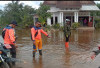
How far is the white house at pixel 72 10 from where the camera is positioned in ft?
73.4

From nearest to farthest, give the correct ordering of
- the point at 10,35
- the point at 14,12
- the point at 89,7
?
the point at 10,35
the point at 89,7
the point at 14,12

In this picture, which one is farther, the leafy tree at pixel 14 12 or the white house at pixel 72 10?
the leafy tree at pixel 14 12

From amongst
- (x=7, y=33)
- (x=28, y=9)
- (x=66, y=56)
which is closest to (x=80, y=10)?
(x=28, y=9)

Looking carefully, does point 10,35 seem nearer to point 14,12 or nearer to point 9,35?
point 9,35

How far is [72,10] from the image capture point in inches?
883

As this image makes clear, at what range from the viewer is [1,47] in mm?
4426

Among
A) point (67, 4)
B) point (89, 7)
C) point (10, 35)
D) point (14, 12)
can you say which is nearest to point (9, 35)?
point (10, 35)

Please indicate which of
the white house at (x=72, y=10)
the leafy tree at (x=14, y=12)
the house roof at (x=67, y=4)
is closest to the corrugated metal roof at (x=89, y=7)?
the white house at (x=72, y=10)

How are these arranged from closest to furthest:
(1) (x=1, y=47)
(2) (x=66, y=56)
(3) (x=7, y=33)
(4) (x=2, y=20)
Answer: (1) (x=1, y=47)
(3) (x=7, y=33)
(2) (x=66, y=56)
(4) (x=2, y=20)

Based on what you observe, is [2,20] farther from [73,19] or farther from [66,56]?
[66,56]

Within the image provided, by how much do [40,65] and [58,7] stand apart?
18.0 m

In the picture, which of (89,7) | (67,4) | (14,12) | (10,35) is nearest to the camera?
(10,35)

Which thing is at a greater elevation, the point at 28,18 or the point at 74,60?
the point at 28,18

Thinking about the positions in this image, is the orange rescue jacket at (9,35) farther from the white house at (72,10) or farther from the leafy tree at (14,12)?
the leafy tree at (14,12)
